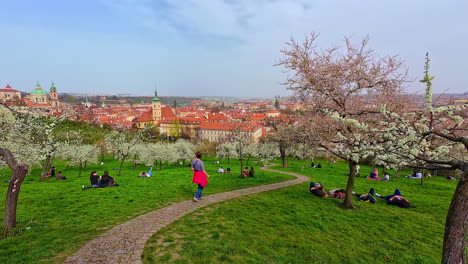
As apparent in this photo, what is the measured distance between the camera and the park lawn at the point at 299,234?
7.00 m

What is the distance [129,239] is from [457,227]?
9203 mm

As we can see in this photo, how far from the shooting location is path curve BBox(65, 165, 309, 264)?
6.45 meters

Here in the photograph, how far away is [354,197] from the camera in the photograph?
15258 millimetres

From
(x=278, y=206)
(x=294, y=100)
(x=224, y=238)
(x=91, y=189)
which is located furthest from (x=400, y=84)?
(x=91, y=189)

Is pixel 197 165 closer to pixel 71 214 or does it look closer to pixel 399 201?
pixel 71 214

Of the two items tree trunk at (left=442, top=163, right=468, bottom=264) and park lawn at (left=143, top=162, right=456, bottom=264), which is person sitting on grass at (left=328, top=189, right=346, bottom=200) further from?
tree trunk at (left=442, top=163, right=468, bottom=264)

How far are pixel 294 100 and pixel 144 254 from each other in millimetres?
10767

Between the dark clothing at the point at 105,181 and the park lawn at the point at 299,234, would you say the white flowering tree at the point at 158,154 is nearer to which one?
the dark clothing at the point at 105,181

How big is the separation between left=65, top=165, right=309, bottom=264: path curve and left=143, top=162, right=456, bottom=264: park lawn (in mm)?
443

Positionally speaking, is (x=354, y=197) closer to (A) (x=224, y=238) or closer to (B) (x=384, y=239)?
(B) (x=384, y=239)

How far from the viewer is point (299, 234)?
8836 mm

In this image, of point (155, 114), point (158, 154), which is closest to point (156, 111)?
point (155, 114)

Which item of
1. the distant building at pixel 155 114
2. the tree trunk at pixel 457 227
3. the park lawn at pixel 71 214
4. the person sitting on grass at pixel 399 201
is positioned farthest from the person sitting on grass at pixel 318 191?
the distant building at pixel 155 114

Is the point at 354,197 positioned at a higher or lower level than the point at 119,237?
lower
